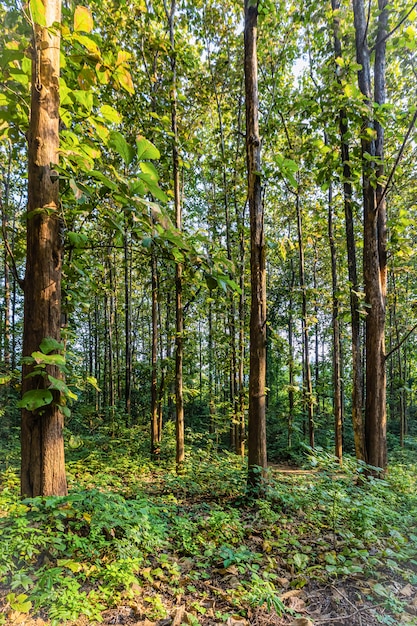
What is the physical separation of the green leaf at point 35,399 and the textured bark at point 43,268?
5.6 inches

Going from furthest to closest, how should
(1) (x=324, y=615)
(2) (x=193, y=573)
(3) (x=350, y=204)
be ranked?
(3) (x=350, y=204), (2) (x=193, y=573), (1) (x=324, y=615)

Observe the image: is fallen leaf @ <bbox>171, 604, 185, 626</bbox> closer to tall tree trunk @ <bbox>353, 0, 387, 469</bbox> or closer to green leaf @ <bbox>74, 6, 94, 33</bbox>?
green leaf @ <bbox>74, 6, 94, 33</bbox>

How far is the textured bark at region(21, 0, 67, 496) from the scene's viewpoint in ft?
5.75

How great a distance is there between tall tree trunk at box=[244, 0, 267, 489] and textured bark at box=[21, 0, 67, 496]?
101 inches

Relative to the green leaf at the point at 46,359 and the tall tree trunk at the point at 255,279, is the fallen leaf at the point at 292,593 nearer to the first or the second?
the tall tree trunk at the point at 255,279

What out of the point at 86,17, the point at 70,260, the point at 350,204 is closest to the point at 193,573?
the point at 70,260

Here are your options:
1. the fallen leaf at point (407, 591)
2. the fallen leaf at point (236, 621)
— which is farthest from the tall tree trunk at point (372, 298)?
the fallen leaf at point (236, 621)

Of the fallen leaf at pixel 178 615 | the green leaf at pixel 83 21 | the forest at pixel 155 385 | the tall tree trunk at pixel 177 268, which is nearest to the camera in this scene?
the green leaf at pixel 83 21

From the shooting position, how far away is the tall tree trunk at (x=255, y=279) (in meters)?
3.92

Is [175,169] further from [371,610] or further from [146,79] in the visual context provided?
[371,610]

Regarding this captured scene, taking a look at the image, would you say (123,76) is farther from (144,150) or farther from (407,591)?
(407,591)

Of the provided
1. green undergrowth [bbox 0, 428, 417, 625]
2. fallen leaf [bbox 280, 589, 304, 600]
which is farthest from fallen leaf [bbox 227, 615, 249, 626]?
fallen leaf [bbox 280, 589, 304, 600]

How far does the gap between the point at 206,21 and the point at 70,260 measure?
7.65m

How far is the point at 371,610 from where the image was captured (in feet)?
6.97
